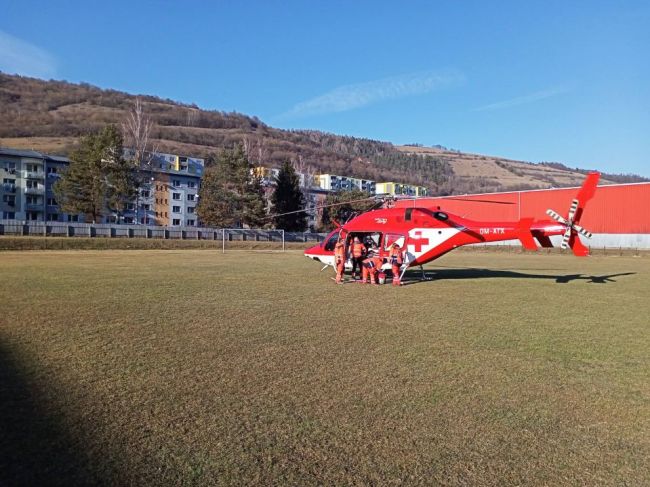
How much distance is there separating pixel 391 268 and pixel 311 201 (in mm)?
81012

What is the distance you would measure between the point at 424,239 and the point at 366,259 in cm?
207

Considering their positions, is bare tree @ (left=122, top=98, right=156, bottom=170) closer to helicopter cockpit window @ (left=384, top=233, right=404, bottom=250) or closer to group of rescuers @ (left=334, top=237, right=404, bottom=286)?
group of rescuers @ (left=334, top=237, right=404, bottom=286)

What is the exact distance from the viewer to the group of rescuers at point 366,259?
653 inches

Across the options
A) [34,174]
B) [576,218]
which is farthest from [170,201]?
[576,218]

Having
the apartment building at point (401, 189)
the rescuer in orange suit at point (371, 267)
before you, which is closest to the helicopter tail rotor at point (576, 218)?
the rescuer in orange suit at point (371, 267)

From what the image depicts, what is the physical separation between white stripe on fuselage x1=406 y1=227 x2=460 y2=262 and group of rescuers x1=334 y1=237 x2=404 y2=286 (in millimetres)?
→ 500

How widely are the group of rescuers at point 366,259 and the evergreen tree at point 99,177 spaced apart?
143 ft

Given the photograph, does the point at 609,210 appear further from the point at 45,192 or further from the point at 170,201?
the point at 45,192

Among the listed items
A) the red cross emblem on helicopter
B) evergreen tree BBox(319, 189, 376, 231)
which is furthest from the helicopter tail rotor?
evergreen tree BBox(319, 189, 376, 231)

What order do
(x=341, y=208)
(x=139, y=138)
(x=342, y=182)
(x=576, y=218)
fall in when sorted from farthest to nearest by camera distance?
(x=342, y=182)
(x=341, y=208)
(x=139, y=138)
(x=576, y=218)

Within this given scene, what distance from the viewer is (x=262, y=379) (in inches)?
Result: 228

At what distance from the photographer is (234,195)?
59000 mm

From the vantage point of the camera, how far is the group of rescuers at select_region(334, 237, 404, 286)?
1659 centimetres

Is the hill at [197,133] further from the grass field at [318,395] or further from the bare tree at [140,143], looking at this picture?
the grass field at [318,395]
